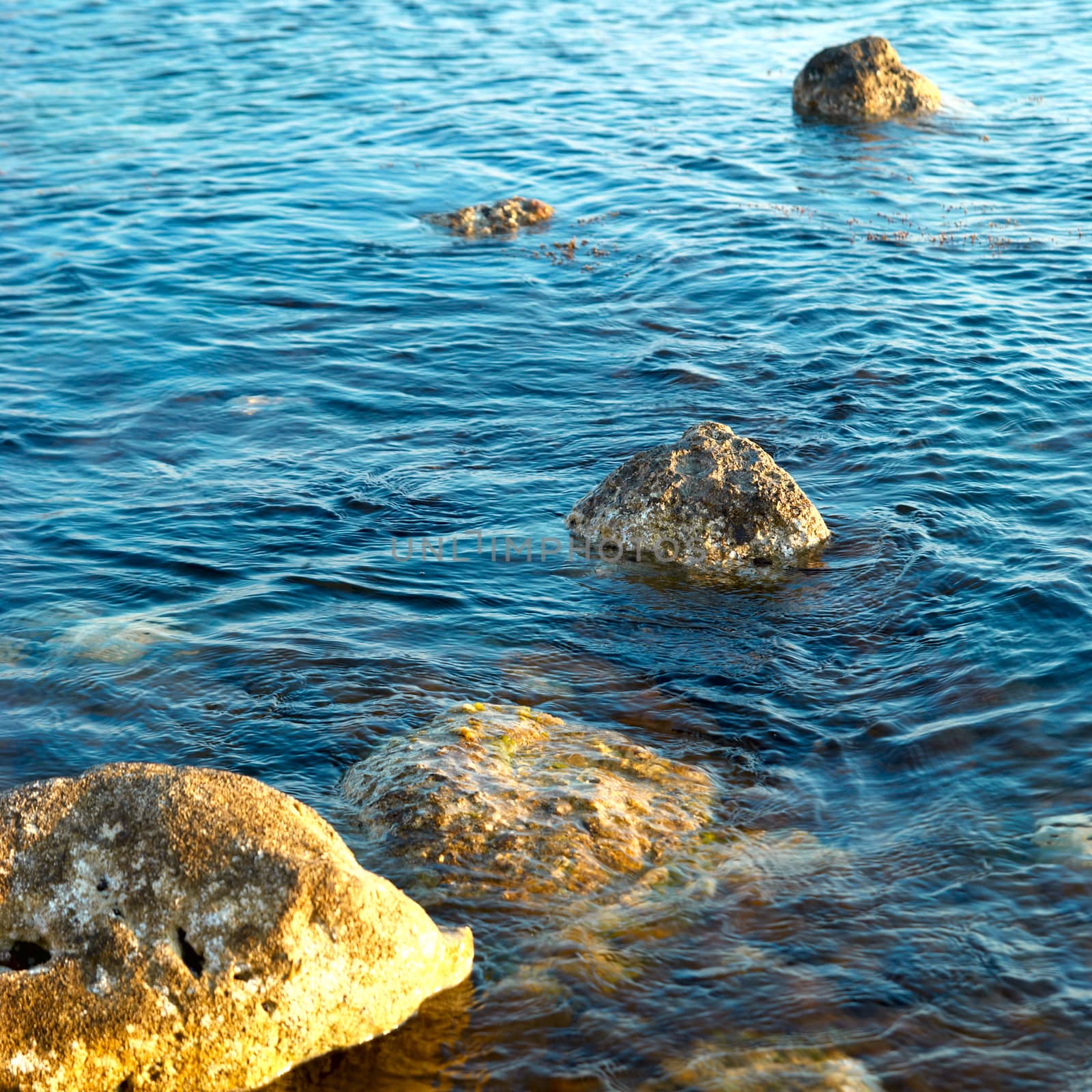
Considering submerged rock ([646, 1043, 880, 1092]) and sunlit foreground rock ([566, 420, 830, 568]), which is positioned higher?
sunlit foreground rock ([566, 420, 830, 568])

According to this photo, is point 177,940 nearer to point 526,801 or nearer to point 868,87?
point 526,801

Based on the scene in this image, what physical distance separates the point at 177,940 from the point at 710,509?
5780 millimetres

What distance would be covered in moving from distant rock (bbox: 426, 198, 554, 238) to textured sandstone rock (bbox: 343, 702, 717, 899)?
39.8 feet

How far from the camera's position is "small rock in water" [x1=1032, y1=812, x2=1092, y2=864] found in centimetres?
666

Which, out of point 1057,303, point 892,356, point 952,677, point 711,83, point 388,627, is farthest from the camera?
point 711,83

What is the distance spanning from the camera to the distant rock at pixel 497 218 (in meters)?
18.6

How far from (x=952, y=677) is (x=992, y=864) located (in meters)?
1.95

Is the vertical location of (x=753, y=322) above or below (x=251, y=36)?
below

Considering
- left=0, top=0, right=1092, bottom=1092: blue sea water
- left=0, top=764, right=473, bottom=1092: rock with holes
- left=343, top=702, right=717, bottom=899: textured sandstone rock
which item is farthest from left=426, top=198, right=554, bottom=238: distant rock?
left=0, top=764, right=473, bottom=1092: rock with holes

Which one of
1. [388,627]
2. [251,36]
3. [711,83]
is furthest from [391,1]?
[388,627]

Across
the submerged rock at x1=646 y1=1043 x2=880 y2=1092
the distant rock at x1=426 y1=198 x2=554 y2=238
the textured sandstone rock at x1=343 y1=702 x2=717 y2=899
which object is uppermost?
the distant rock at x1=426 y1=198 x2=554 y2=238

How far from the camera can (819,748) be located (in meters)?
7.74

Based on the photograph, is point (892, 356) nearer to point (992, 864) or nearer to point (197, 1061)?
point (992, 864)

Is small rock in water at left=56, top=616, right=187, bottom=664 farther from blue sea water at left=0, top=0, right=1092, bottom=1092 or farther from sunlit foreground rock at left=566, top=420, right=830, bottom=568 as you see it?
sunlit foreground rock at left=566, top=420, right=830, bottom=568
